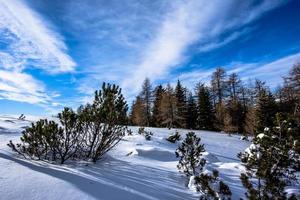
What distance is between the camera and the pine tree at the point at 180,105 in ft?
128

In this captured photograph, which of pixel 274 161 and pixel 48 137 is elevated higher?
pixel 48 137

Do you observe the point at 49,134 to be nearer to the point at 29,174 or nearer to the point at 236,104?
the point at 29,174

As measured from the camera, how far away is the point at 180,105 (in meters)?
39.4

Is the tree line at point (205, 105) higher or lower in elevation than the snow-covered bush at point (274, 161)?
higher

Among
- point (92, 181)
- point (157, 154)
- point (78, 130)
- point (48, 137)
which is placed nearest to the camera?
point (92, 181)

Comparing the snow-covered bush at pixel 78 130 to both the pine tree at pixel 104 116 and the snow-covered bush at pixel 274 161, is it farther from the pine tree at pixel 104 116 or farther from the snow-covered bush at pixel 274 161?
the snow-covered bush at pixel 274 161

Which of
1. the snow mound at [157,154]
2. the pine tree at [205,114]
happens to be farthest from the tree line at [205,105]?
the snow mound at [157,154]

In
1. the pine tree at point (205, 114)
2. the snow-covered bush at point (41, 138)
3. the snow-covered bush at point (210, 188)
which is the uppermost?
the pine tree at point (205, 114)

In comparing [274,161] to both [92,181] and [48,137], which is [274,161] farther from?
[48,137]

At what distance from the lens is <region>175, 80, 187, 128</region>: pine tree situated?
128ft

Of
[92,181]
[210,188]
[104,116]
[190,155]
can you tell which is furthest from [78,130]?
[210,188]

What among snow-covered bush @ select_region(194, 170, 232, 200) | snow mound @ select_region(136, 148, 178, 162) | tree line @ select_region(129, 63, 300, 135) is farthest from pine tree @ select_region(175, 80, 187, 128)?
snow-covered bush @ select_region(194, 170, 232, 200)

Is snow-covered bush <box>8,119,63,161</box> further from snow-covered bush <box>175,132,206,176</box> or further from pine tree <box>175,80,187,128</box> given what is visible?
pine tree <box>175,80,187,128</box>

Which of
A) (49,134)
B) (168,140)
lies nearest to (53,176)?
(49,134)
